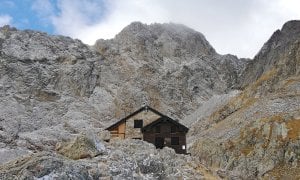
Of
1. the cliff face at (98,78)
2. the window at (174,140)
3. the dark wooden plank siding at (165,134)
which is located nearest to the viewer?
the dark wooden plank siding at (165,134)

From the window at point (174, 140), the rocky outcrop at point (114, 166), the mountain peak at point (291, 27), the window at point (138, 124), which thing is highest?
the mountain peak at point (291, 27)

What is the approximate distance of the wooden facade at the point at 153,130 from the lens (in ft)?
222

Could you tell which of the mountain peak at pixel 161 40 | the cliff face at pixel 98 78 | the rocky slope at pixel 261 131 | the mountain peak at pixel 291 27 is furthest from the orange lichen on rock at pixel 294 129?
the mountain peak at pixel 161 40

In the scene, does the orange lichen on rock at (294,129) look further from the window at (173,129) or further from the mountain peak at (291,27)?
the mountain peak at (291,27)

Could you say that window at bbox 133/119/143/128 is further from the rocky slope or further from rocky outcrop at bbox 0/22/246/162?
rocky outcrop at bbox 0/22/246/162

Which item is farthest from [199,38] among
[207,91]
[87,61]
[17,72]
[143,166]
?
[143,166]

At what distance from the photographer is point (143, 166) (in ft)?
111

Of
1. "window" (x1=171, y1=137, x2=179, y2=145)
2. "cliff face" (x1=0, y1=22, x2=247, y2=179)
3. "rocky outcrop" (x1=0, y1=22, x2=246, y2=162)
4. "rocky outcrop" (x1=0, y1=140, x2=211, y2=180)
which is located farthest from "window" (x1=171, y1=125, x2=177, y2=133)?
"rocky outcrop" (x1=0, y1=22, x2=246, y2=162)

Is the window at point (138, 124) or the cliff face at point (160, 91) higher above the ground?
the cliff face at point (160, 91)

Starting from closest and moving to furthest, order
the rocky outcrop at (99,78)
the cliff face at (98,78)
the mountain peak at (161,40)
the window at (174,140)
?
1. the window at (174,140)
2. the cliff face at (98,78)
3. the rocky outcrop at (99,78)
4. the mountain peak at (161,40)

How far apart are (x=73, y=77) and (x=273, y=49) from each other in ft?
224

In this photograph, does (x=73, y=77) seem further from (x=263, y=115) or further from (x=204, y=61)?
(x=263, y=115)

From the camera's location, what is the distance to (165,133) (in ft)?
223

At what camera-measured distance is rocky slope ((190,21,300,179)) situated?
7750 cm
